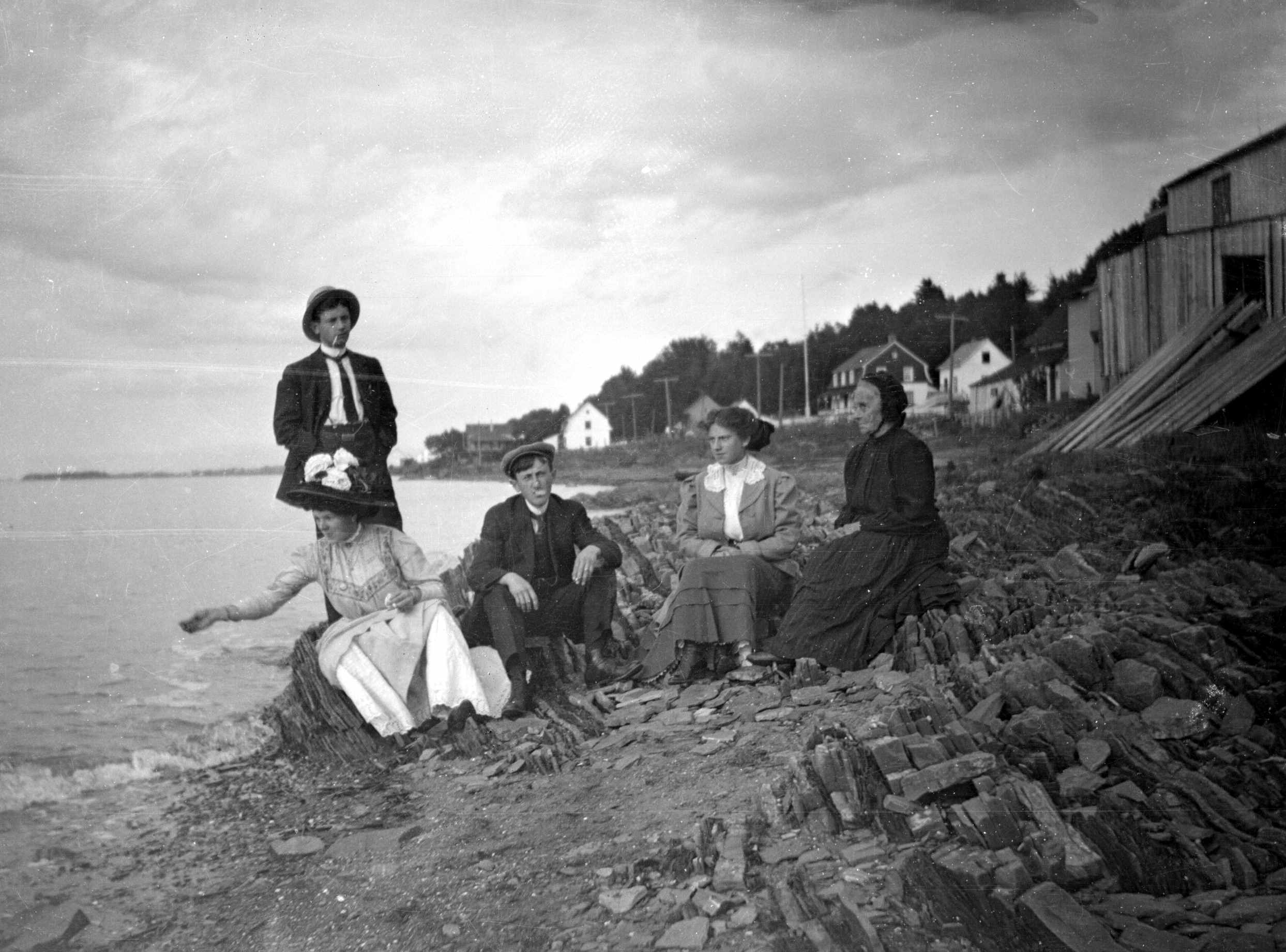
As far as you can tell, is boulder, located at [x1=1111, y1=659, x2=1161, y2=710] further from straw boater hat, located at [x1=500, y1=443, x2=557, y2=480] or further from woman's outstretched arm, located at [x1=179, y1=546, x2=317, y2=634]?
woman's outstretched arm, located at [x1=179, y1=546, x2=317, y2=634]

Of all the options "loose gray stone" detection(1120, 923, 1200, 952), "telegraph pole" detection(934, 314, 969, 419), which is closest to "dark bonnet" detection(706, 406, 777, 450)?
"telegraph pole" detection(934, 314, 969, 419)

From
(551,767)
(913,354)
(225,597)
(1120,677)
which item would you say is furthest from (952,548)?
(225,597)

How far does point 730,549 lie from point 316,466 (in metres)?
1.88

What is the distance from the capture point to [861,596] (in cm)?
407

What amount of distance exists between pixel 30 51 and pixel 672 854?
10.3ft

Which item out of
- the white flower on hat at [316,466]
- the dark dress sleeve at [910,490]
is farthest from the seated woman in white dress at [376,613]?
the dark dress sleeve at [910,490]

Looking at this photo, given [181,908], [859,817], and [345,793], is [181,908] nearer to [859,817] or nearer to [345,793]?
[345,793]

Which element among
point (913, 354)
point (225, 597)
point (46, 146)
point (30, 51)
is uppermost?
point (30, 51)

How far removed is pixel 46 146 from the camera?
3025 mm

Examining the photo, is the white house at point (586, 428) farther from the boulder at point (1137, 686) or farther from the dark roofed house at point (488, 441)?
the boulder at point (1137, 686)

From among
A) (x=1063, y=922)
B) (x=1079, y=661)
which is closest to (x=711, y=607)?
(x=1079, y=661)

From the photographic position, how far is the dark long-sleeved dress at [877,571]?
4.00 meters

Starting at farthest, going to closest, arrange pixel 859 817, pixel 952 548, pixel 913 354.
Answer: pixel 952 548 → pixel 913 354 → pixel 859 817

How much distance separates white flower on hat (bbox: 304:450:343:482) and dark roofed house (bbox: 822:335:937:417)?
2.33 m
